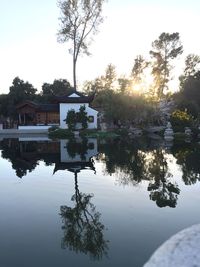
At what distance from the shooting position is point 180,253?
2.82m

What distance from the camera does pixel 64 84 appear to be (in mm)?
55688

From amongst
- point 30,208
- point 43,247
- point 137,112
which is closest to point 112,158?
point 30,208

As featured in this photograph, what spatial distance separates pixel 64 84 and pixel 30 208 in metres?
48.3

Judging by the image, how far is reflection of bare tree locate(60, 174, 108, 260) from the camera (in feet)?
18.8

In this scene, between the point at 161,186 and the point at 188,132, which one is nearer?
the point at 161,186

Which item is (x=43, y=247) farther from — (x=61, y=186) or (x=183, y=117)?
(x=183, y=117)

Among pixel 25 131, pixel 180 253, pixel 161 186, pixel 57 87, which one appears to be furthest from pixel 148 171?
pixel 57 87

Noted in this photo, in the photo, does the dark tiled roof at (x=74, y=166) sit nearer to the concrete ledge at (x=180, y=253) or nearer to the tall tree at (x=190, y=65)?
the concrete ledge at (x=180, y=253)

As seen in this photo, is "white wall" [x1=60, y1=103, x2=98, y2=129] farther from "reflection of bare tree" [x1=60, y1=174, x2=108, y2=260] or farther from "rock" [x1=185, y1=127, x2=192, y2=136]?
"reflection of bare tree" [x1=60, y1=174, x2=108, y2=260]

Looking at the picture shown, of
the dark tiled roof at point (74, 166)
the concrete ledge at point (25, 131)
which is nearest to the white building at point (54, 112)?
the concrete ledge at point (25, 131)

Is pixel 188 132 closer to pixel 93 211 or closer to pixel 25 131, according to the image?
pixel 25 131

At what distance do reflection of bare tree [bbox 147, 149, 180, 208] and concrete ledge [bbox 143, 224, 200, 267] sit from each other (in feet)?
17.7

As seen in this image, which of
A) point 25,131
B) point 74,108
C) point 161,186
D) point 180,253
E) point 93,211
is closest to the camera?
point 180,253

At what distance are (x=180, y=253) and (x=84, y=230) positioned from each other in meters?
3.93
